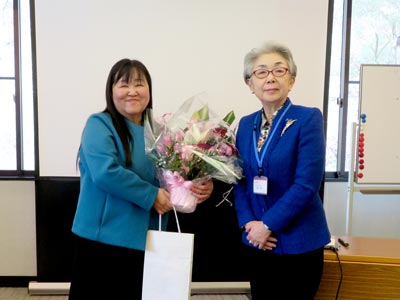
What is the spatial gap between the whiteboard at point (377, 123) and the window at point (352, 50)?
0.34 m

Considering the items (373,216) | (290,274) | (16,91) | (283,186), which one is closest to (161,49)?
(16,91)

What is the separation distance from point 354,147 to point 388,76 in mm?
597

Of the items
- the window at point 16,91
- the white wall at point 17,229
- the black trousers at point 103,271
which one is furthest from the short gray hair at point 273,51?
the white wall at point 17,229

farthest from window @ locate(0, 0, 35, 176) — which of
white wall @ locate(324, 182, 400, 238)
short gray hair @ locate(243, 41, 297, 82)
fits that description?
white wall @ locate(324, 182, 400, 238)

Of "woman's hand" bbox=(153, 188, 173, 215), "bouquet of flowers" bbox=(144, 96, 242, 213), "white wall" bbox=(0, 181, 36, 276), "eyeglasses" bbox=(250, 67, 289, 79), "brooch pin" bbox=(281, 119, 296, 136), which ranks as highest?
"eyeglasses" bbox=(250, 67, 289, 79)

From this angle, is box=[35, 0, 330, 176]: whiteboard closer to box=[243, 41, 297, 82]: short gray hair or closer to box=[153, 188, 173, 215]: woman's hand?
box=[243, 41, 297, 82]: short gray hair

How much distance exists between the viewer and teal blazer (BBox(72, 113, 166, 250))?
140 cm

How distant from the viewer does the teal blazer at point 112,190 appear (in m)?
1.40

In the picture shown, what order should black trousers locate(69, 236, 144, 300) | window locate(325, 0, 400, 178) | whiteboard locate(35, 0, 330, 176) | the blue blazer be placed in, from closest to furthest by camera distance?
the blue blazer, black trousers locate(69, 236, 144, 300), whiteboard locate(35, 0, 330, 176), window locate(325, 0, 400, 178)

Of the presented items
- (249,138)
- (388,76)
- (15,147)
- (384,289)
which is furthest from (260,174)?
(15,147)

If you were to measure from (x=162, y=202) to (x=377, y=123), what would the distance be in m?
2.02

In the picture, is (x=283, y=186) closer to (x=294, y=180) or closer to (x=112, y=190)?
(x=294, y=180)

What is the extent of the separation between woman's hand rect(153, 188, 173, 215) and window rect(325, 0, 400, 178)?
212 cm

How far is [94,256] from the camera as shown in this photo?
1508 mm
